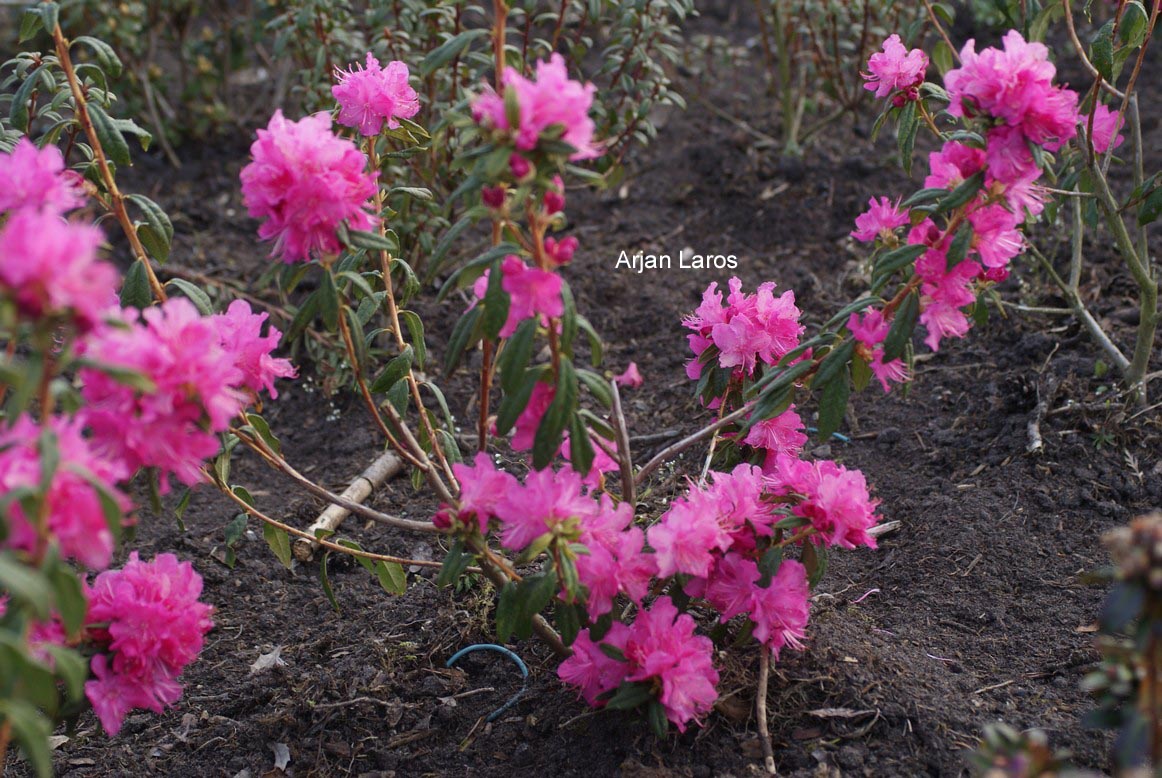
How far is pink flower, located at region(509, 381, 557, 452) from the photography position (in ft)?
5.73

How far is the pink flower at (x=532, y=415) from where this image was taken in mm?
1747

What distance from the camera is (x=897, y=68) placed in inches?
87.0

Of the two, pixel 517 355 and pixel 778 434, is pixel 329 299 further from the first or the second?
pixel 778 434

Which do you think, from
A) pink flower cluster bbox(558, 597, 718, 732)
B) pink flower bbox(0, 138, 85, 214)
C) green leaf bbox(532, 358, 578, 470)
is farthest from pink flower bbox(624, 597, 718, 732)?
pink flower bbox(0, 138, 85, 214)

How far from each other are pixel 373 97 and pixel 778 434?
101cm

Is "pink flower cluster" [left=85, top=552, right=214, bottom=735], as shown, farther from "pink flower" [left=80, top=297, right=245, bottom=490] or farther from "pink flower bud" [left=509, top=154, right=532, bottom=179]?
"pink flower bud" [left=509, top=154, right=532, bottom=179]

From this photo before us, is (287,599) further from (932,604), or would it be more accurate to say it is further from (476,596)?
(932,604)

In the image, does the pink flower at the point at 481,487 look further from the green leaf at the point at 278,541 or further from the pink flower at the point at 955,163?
the pink flower at the point at 955,163

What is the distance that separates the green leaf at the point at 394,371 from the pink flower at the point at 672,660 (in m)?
0.64

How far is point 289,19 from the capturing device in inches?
152

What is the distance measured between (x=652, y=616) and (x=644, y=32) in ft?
8.26

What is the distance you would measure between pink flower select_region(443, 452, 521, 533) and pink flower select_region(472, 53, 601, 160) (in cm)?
57

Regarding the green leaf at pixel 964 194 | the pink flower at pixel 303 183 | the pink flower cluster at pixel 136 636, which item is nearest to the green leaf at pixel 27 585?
the pink flower cluster at pixel 136 636

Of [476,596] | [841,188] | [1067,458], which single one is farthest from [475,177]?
[841,188]
